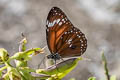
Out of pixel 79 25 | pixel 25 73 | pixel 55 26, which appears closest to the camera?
pixel 25 73

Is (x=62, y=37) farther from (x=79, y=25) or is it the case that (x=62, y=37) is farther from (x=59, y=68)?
(x=79, y=25)

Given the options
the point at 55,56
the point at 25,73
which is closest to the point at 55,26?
the point at 55,56

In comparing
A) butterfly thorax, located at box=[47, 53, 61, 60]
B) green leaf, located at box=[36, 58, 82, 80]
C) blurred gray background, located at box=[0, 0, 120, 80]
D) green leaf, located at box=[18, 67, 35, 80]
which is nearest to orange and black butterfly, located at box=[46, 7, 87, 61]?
butterfly thorax, located at box=[47, 53, 61, 60]

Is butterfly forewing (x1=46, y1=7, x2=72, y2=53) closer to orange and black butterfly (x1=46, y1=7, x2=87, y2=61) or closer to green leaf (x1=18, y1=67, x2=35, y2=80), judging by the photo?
orange and black butterfly (x1=46, y1=7, x2=87, y2=61)

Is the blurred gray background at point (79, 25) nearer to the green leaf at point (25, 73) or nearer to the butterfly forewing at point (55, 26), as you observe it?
the butterfly forewing at point (55, 26)

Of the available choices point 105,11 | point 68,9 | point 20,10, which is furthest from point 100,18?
point 20,10

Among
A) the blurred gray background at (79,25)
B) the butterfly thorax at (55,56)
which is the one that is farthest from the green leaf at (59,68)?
the blurred gray background at (79,25)
